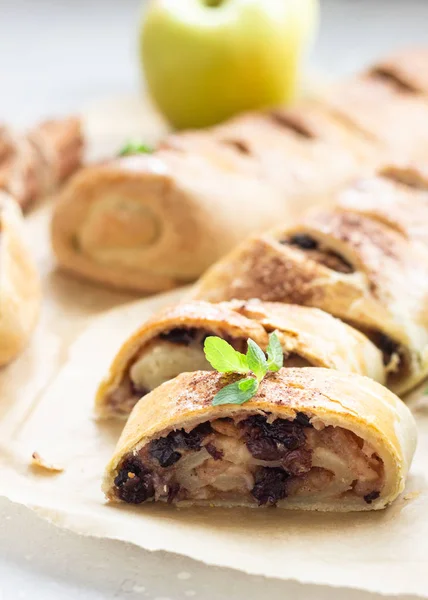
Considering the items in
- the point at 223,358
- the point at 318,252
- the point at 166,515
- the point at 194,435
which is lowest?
the point at 166,515

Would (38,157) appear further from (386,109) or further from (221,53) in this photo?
(386,109)

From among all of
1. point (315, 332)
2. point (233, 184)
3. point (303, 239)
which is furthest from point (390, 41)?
point (315, 332)

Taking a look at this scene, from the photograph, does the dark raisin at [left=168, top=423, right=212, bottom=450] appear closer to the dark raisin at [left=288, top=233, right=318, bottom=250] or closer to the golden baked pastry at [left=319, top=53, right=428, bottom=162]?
the dark raisin at [left=288, top=233, right=318, bottom=250]

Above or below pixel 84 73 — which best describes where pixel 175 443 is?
above

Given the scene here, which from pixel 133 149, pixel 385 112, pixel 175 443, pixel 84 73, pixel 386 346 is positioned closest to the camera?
pixel 175 443

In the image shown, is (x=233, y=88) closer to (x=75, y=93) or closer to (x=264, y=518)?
(x=75, y=93)

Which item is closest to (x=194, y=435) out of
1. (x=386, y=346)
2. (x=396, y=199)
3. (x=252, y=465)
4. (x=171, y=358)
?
(x=252, y=465)
